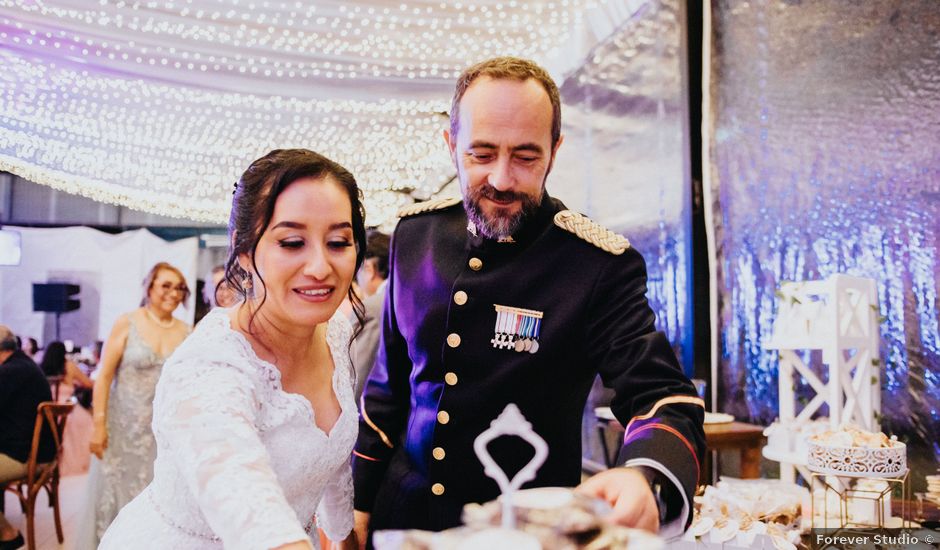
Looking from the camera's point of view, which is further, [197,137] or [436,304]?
[197,137]

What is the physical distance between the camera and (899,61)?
8.29 ft

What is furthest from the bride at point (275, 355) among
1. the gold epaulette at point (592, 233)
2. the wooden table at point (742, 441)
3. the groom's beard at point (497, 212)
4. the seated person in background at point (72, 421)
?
the seated person in background at point (72, 421)

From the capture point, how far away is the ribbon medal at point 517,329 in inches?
57.2

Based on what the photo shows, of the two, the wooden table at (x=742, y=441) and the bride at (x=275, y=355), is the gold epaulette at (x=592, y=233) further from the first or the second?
the wooden table at (x=742, y=441)

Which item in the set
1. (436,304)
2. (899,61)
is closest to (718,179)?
(899,61)

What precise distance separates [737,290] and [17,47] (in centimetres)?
362

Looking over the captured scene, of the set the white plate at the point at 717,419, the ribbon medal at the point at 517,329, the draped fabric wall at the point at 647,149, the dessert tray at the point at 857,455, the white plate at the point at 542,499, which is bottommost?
the white plate at the point at 717,419

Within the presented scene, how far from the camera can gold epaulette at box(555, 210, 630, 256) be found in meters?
1.49

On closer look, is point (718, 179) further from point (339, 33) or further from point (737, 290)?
point (339, 33)

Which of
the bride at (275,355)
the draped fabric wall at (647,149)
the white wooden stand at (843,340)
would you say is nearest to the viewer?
the bride at (275,355)

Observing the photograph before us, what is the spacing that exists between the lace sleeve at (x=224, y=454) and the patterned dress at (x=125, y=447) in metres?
3.73

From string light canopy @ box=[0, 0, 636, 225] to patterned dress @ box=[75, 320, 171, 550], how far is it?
155 centimetres

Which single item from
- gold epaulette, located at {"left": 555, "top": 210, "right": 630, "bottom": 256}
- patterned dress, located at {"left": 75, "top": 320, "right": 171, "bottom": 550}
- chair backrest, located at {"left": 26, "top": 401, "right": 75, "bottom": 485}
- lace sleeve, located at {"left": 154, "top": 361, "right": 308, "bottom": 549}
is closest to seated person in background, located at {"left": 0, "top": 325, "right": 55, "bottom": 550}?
chair backrest, located at {"left": 26, "top": 401, "right": 75, "bottom": 485}

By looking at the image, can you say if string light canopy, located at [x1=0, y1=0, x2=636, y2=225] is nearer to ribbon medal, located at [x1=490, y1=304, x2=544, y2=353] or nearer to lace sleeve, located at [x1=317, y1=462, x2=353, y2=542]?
ribbon medal, located at [x1=490, y1=304, x2=544, y2=353]
